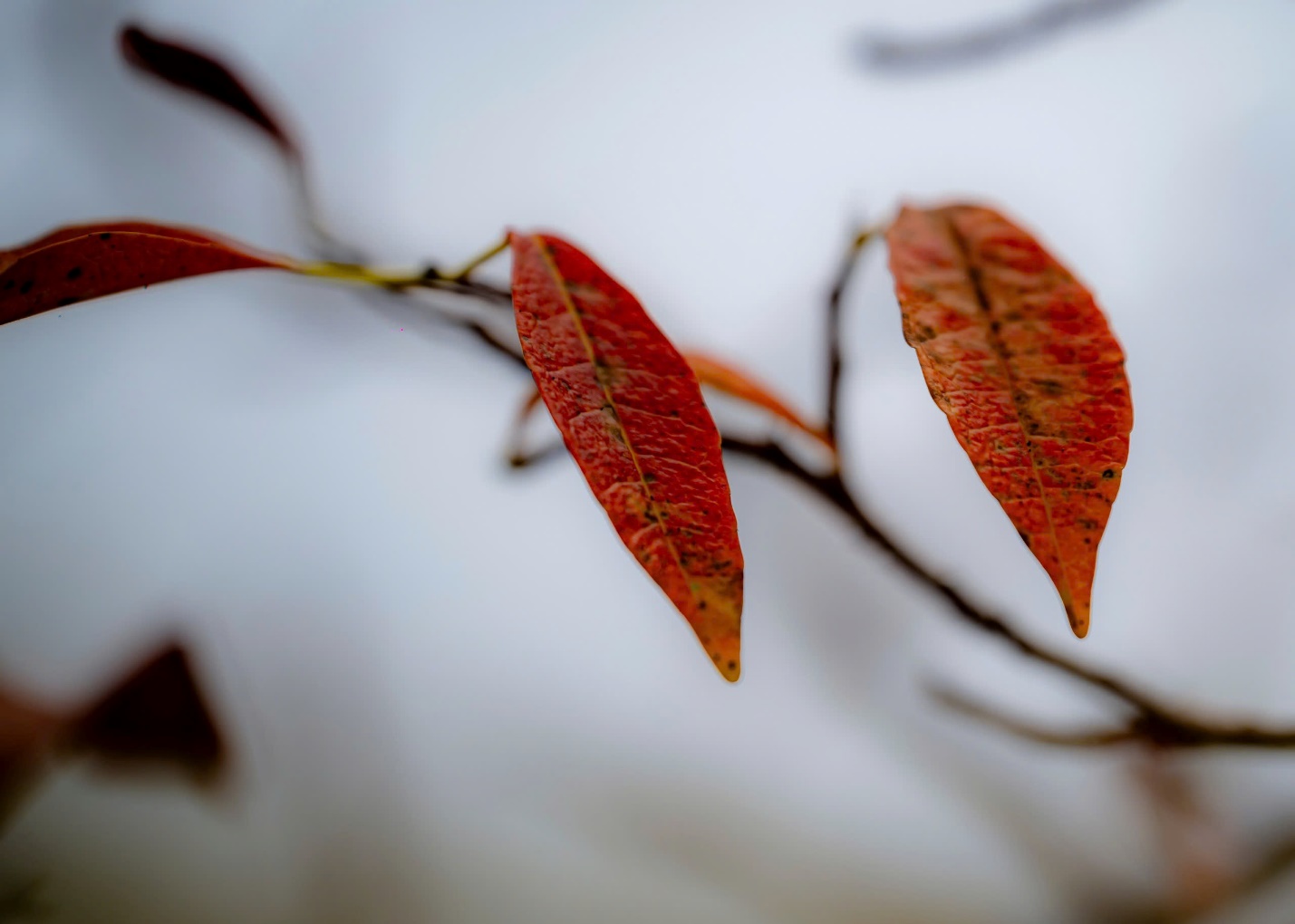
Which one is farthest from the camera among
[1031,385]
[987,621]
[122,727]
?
[122,727]

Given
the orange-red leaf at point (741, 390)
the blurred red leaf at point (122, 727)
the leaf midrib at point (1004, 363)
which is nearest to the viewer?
the leaf midrib at point (1004, 363)

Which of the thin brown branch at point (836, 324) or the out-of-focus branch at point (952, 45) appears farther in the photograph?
the out-of-focus branch at point (952, 45)

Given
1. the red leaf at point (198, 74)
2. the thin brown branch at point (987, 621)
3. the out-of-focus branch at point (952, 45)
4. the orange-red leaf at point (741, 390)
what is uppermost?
the out-of-focus branch at point (952, 45)

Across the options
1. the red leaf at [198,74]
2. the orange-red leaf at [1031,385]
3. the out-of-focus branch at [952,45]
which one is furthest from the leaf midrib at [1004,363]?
the out-of-focus branch at [952,45]

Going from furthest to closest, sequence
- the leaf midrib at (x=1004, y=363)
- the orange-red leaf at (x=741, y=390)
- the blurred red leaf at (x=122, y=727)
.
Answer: the blurred red leaf at (x=122, y=727), the orange-red leaf at (x=741, y=390), the leaf midrib at (x=1004, y=363)

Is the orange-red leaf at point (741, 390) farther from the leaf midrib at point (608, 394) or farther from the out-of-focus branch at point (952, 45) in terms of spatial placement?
the out-of-focus branch at point (952, 45)

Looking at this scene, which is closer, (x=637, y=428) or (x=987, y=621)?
(x=637, y=428)

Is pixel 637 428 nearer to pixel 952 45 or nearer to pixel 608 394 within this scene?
pixel 608 394

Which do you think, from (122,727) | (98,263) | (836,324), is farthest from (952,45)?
(122,727)
